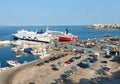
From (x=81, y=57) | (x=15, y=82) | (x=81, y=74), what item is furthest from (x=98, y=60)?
(x=15, y=82)

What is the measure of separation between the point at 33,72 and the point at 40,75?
2730 mm

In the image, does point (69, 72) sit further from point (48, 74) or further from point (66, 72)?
point (48, 74)

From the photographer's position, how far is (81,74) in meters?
51.0

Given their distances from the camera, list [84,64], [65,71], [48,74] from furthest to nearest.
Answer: [84,64], [65,71], [48,74]

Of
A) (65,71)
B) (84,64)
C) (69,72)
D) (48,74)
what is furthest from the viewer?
(84,64)

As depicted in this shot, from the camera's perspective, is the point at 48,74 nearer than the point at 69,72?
No

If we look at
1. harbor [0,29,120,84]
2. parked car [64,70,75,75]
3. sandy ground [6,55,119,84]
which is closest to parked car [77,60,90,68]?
harbor [0,29,120,84]

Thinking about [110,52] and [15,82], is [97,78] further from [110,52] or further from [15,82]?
[110,52]

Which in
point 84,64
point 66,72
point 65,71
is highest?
point 84,64

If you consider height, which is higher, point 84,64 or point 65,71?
point 84,64

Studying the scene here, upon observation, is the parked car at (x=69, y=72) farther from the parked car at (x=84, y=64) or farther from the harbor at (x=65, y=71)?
the parked car at (x=84, y=64)

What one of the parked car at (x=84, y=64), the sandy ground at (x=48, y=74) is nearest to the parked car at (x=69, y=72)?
the sandy ground at (x=48, y=74)

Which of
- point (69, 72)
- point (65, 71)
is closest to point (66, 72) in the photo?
point (69, 72)

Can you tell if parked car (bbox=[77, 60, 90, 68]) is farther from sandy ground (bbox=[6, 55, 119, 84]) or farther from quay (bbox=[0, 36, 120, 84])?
sandy ground (bbox=[6, 55, 119, 84])
